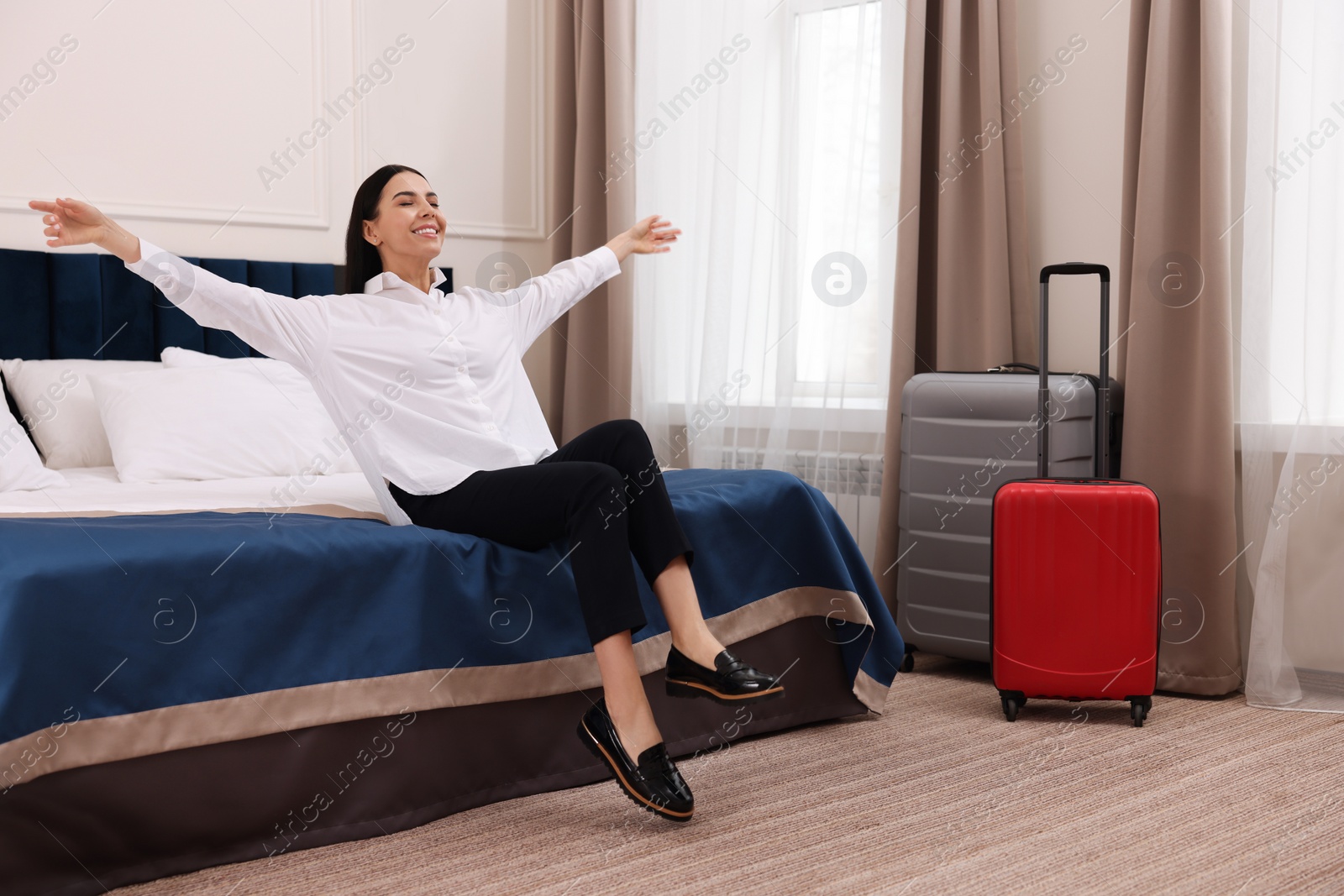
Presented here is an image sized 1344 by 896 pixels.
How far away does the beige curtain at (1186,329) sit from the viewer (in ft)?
9.16

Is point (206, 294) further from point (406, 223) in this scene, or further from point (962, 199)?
point (962, 199)

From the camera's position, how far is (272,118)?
3.66 m

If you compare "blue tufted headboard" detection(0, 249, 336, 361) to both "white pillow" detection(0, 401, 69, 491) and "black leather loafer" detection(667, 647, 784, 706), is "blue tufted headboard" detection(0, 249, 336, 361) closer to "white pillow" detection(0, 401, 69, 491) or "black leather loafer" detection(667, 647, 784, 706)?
"white pillow" detection(0, 401, 69, 491)

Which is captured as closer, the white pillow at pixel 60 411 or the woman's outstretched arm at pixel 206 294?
the woman's outstretched arm at pixel 206 294

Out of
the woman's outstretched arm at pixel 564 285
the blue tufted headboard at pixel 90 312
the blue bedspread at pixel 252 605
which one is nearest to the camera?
the blue bedspread at pixel 252 605

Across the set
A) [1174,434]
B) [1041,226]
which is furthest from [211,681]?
[1041,226]

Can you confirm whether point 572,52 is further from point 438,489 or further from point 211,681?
point 211,681

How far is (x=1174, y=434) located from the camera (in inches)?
113

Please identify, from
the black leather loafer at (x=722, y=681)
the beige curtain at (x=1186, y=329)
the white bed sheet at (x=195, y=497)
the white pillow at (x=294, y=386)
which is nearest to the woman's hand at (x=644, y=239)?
the white bed sheet at (x=195, y=497)

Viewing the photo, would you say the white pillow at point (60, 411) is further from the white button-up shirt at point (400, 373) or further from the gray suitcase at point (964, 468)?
the gray suitcase at point (964, 468)

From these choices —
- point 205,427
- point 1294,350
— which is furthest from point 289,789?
point 1294,350

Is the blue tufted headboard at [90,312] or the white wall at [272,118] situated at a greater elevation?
the white wall at [272,118]

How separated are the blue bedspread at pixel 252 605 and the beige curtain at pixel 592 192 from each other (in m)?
1.85

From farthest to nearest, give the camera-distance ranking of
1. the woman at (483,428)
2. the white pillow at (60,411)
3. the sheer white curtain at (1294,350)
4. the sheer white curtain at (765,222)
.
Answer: the sheer white curtain at (765,222) < the white pillow at (60,411) < the sheer white curtain at (1294,350) < the woman at (483,428)
